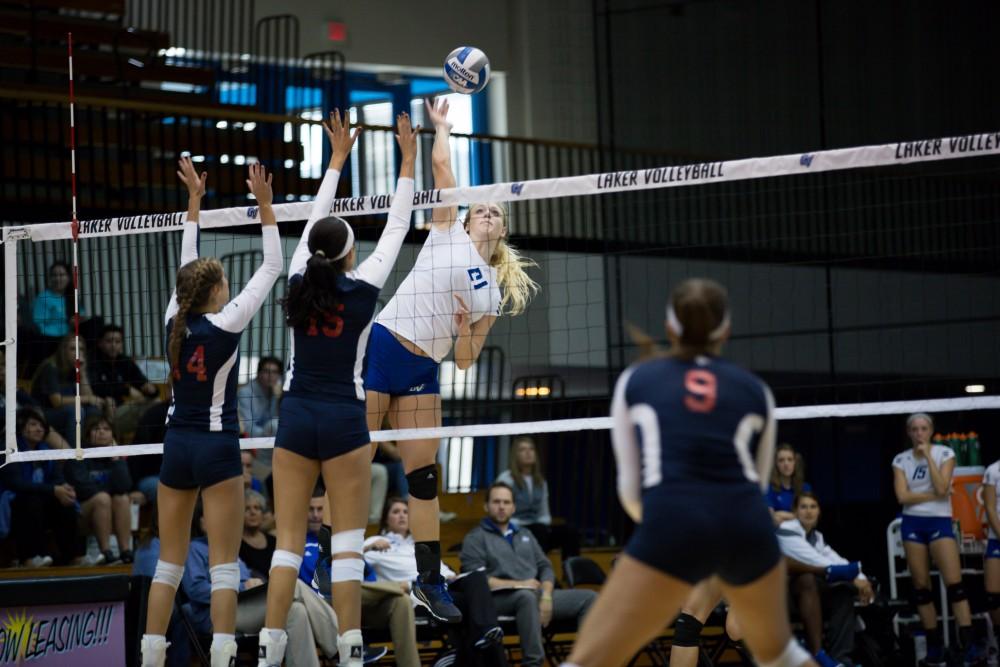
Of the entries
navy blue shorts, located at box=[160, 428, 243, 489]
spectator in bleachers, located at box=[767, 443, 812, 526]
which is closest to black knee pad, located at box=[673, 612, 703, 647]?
navy blue shorts, located at box=[160, 428, 243, 489]

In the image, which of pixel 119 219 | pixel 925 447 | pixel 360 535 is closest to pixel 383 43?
pixel 925 447

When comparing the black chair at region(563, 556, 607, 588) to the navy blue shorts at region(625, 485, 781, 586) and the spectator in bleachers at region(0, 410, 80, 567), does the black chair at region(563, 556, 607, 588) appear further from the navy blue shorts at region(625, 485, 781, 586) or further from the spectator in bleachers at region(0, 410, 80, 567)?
the navy blue shorts at region(625, 485, 781, 586)

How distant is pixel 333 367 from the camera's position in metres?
5.94

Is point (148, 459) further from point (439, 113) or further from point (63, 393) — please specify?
point (439, 113)

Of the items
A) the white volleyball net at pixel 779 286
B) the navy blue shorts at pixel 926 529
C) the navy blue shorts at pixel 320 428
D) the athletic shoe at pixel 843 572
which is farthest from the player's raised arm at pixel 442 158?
the white volleyball net at pixel 779 286

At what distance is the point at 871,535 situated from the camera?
13.9m

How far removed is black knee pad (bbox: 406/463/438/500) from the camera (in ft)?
23.1

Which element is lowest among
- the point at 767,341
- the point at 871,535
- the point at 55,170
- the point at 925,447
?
the point at 871,535

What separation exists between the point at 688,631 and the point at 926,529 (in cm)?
523

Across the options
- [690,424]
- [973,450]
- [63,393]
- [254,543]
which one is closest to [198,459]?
[690,424]

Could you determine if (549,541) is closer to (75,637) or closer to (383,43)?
(75,637)

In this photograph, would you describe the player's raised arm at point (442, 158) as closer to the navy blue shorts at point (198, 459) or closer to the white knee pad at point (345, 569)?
the navy blue shorts at point (198, 459)

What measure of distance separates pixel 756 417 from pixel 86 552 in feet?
23.6

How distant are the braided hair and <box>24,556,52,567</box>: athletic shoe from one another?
4.17 metres
